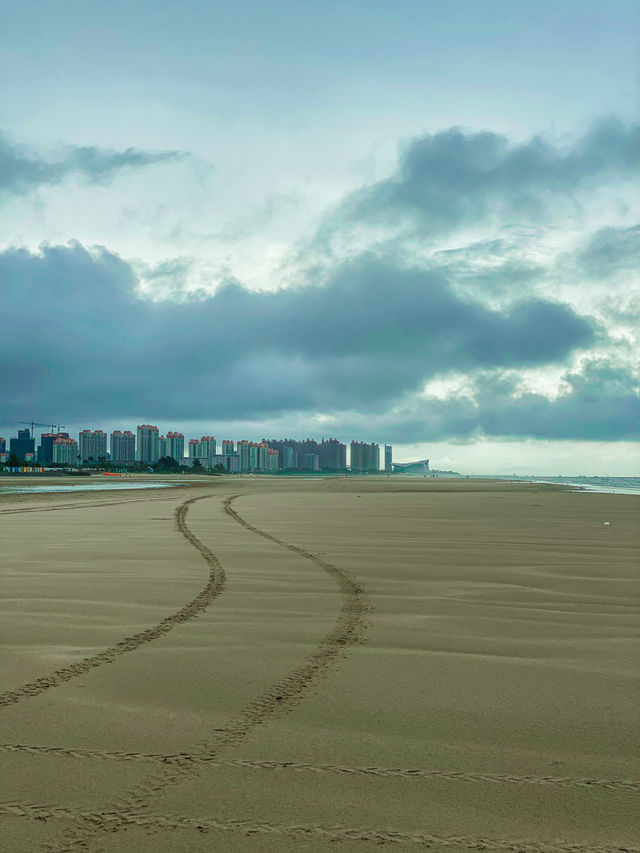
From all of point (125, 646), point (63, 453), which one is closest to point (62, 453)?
point (63, 453)

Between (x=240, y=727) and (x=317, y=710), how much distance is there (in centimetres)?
46

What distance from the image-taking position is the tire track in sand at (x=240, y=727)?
2.47 meters

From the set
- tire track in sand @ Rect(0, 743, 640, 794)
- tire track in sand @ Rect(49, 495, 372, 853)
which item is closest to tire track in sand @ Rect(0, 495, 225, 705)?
tire track in sand @ Rect(0, 743, 640, 794)

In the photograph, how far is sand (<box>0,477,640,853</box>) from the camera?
2516mm

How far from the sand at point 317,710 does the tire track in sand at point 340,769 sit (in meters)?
0.01

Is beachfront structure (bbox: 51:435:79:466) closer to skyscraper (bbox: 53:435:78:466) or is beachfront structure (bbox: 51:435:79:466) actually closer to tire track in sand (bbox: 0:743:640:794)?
skyscraper (bbox: 53:435:78:466)

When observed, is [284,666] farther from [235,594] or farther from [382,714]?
[235,594]

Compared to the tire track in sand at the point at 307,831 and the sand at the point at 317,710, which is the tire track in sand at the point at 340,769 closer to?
the sand at the point at 317,710

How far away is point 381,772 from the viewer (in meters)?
2.91

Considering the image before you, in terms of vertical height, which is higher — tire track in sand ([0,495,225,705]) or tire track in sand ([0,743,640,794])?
tire track in sand ([0,743,640,794])

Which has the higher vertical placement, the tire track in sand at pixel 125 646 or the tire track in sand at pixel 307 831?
the tire track in sand at pixel 307 831

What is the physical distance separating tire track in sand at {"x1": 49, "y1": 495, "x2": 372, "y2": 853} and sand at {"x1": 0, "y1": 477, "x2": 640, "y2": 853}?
0.04ft

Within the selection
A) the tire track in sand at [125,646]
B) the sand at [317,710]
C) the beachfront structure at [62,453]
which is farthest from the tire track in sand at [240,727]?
the beachfront structure at [62,453]

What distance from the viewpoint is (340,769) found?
2934 millimetres
